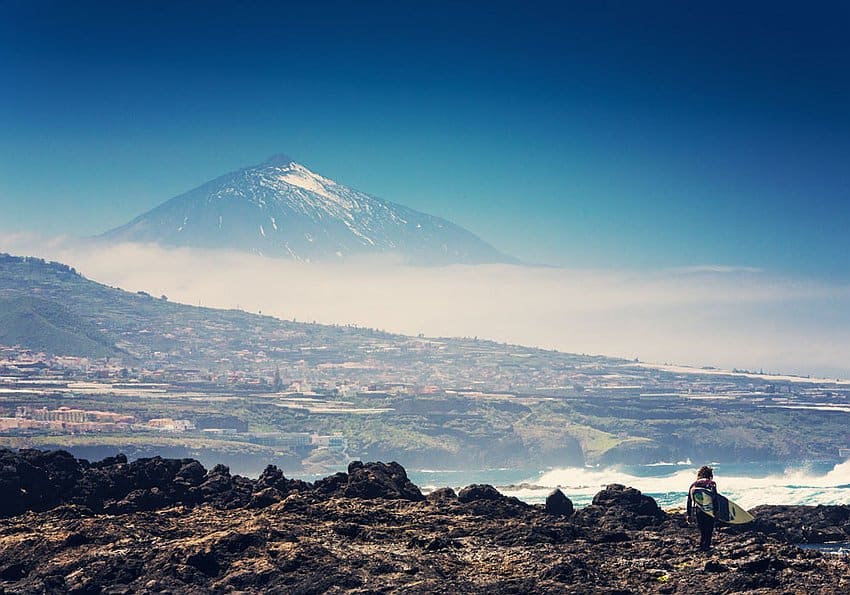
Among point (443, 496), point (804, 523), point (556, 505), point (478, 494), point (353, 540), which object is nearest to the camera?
point (353, 540)

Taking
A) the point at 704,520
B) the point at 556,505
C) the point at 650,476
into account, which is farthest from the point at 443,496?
the point at 650,476

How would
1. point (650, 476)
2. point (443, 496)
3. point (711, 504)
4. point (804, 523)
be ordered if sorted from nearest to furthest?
point (711, 504) → point (443, 496) → point (804, 523) → point (650, 476)

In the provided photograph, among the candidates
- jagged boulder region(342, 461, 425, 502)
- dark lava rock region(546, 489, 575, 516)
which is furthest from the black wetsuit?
jagged boulder region(342, 461, 425, 502)

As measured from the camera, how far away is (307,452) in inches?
7411

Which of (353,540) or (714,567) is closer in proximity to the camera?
(714,567)

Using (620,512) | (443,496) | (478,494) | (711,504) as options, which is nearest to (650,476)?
(443,496)

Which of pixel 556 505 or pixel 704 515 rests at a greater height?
pixel 704 515

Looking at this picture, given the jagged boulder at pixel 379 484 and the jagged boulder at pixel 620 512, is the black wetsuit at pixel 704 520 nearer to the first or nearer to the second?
the jagged boulder at pixel 620 512

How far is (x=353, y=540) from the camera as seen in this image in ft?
97.0

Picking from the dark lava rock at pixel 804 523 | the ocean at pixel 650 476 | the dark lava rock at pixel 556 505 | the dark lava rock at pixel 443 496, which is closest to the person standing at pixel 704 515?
the dark lava rock at pixel 804 523

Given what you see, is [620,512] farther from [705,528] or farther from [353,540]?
[353,540]

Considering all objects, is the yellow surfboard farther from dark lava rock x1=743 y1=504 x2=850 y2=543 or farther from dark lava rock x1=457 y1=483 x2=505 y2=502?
dark lava rock x1=457 y1=483 x2=505 y2=502

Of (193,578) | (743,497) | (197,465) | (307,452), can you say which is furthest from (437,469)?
(193,578)

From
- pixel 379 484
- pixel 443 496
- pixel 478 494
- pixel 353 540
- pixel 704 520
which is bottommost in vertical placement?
pixel 353 540
